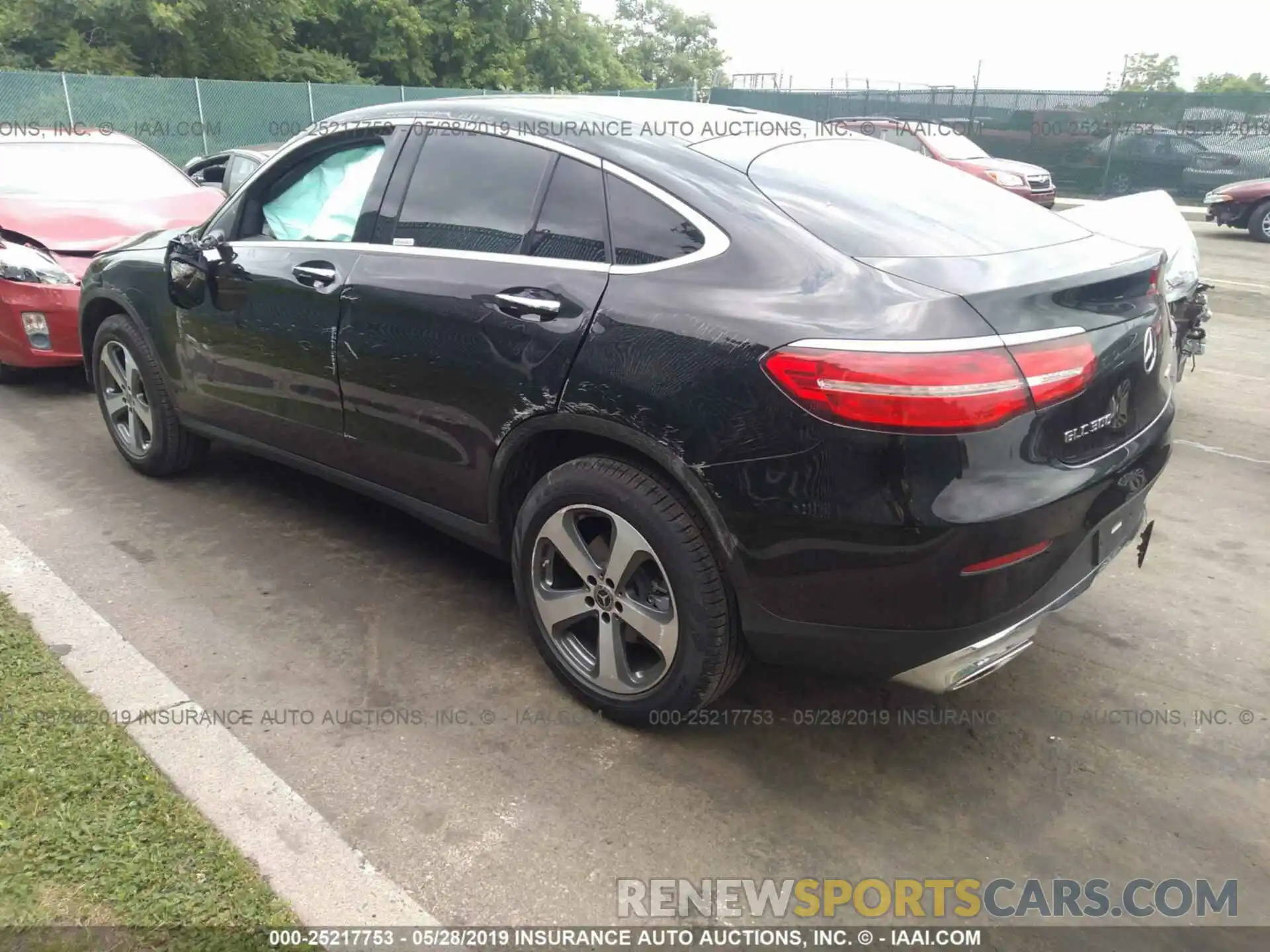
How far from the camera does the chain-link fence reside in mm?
19672

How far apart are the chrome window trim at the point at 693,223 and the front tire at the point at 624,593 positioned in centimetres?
53

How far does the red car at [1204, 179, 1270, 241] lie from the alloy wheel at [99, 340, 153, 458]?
15.8 metres

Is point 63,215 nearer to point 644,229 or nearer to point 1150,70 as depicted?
point 644,229

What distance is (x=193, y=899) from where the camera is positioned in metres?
2.21

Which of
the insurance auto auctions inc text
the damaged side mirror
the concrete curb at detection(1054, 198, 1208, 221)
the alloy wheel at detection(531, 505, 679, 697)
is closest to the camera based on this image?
the insurance auto auctions inc text

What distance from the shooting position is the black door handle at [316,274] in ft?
11.4

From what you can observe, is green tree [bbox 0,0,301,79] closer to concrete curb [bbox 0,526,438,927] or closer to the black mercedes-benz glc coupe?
the black mercedes-benz glc coupe

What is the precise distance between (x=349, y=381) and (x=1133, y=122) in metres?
22.7

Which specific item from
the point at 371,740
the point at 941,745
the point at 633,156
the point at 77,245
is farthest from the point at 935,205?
the point at 77,245

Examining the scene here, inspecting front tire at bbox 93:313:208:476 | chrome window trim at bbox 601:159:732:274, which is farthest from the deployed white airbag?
chrome window trim at bbox 601:159:732:274

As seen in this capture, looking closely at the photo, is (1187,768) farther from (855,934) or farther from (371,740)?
(371,740)

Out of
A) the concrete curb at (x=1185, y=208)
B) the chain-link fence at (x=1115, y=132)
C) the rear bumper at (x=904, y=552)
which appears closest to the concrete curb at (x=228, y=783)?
the rear bumper at (x=904, y=552)

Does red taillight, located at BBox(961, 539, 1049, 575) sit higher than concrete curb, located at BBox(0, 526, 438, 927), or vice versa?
red taillight, located at BBox(961, 539, 1049, 575)

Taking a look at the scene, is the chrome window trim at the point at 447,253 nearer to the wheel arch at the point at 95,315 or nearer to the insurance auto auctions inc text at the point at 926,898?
the wheel arch at the point at 95,315
